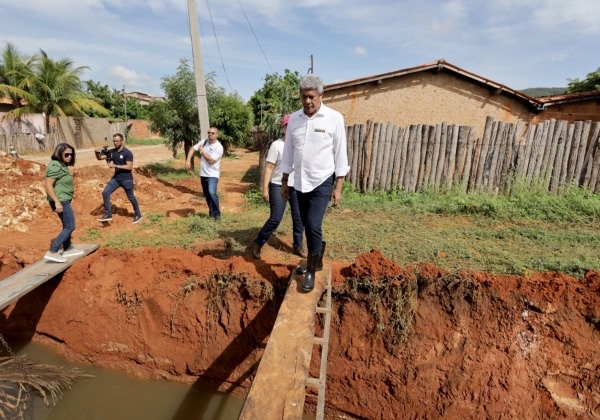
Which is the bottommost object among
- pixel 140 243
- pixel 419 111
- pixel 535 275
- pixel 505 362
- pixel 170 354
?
pixel 170 354

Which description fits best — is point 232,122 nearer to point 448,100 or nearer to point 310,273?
point 448,100

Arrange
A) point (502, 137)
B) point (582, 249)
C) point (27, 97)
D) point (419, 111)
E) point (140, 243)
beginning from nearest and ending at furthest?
point (582, 249) < point (140, 243) < point (502, 137) < point (419, 111) < point (27, 97)

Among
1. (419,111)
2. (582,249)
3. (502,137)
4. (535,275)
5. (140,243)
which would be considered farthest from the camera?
(419,111)

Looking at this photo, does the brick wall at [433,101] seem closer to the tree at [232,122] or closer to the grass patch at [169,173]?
the grass patch at [169,173]

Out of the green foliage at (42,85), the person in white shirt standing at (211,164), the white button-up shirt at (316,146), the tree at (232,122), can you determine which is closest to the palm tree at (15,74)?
the green foliage at (42,85)

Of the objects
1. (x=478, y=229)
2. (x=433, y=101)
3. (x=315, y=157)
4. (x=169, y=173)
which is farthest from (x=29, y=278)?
(x=433, y=101)

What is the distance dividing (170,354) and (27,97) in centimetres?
1987

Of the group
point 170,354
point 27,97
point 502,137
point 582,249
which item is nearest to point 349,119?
point 502,137

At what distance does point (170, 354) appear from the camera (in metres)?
4.09

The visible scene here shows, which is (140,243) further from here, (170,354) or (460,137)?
(460,137)

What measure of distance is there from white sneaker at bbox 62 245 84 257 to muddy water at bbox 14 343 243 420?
51.4 inches

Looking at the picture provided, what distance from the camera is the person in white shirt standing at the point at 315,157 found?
2.79 meters

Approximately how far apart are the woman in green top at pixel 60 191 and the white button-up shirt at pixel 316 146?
2.98m

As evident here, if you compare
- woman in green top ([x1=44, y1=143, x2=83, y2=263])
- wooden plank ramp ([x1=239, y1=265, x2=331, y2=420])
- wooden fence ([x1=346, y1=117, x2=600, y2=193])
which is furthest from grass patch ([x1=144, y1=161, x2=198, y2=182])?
wooden plank ramp ([x1=239, y1=265, x2=331, y2=420])
